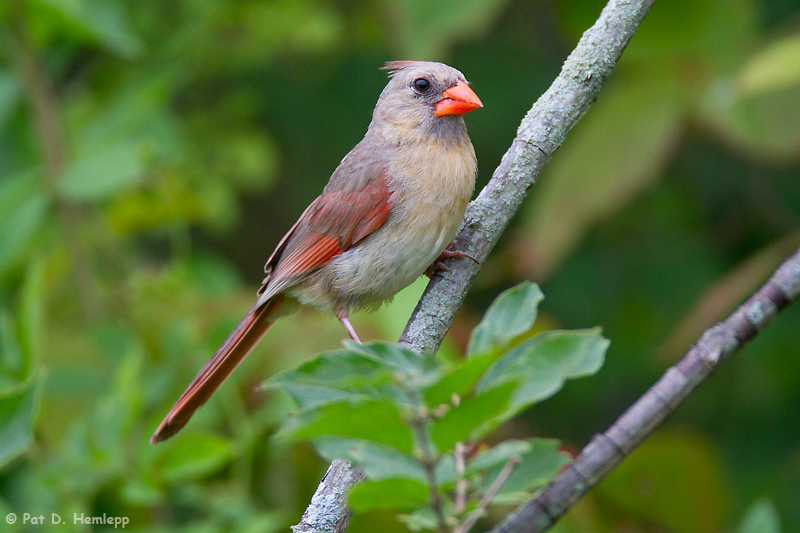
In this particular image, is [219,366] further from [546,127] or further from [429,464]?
[429,464]

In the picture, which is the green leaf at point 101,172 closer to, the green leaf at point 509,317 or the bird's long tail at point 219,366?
the bird's long tail at point 219,366

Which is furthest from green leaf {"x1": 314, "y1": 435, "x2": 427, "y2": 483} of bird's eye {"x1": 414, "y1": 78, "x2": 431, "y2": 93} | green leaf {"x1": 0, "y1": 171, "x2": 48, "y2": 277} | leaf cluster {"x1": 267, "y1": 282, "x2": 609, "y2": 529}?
green leaf {"x1": 0, "y1": 171, "x2": 48, "y2": 277}

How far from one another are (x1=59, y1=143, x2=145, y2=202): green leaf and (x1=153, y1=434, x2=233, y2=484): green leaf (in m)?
1.23

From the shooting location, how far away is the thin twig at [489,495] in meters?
1.04

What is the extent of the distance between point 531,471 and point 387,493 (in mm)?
249

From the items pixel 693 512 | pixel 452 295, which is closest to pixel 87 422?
pixel 452 295

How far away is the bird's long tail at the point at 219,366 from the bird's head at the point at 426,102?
0.80 meters

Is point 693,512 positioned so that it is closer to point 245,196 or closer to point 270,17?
point 270,17

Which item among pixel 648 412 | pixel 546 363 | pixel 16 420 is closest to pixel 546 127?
pixel 648 412

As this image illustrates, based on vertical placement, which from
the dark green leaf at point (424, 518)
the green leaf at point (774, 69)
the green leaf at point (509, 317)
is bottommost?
the dark green leaf at point (424, 518)

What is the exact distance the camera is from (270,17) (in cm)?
431

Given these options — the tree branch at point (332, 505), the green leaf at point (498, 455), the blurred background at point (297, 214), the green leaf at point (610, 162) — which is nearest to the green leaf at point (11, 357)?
the blurred background at point (297, 214)

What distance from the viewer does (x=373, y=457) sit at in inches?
38.1

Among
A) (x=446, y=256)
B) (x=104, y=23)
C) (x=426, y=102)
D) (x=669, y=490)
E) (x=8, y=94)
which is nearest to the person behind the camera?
(x=446, y=256)
